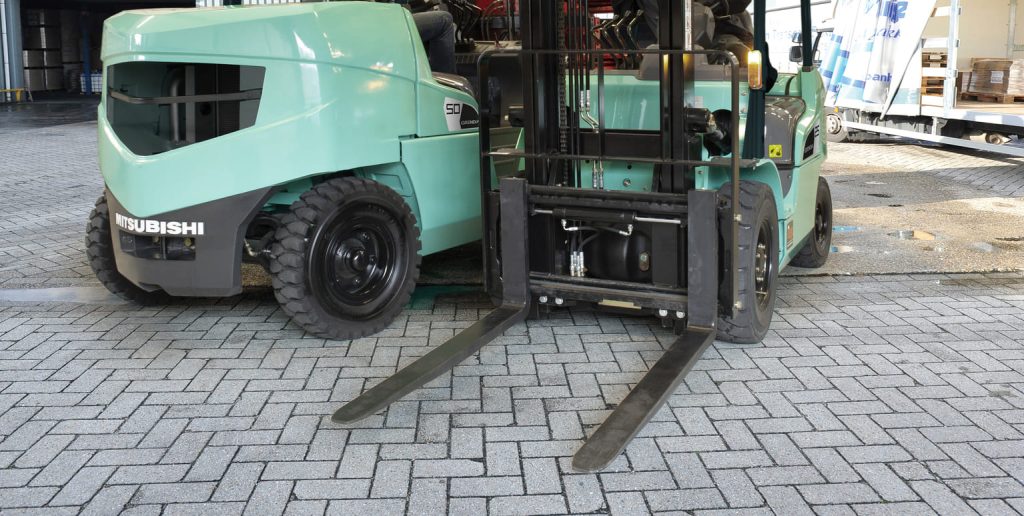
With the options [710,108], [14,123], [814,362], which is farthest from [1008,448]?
[14,123]

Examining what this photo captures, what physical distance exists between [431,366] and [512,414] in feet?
1.44

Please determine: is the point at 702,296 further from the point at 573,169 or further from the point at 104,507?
the point at 104,507

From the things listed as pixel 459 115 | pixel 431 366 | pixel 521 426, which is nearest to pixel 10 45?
pixel 459 115

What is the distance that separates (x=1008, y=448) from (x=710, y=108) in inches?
84.9

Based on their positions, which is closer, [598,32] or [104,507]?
[104,507]

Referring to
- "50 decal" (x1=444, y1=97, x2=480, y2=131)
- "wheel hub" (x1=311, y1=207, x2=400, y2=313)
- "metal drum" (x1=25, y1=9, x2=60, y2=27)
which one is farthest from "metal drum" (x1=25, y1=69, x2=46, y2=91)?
"wheel hub" (x1=311, y1=207, x2=400, y2=313)

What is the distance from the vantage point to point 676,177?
460cm

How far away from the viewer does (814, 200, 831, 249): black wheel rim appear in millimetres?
6465

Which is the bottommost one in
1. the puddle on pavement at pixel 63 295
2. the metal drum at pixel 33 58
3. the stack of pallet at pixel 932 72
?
the puddle on pavement at pixel 63 295

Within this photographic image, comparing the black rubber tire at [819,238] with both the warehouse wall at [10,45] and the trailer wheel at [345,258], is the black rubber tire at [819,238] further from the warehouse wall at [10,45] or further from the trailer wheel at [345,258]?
the warehouse wall at [10,45]

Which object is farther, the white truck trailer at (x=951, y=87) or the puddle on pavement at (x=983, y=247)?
the white truck trailer at (x=951, y=87)

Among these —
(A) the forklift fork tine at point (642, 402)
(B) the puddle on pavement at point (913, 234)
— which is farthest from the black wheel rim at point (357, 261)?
(B) the puddle on pavement at point (913, 234)

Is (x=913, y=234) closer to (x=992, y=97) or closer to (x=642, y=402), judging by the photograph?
(x=642, y=402)

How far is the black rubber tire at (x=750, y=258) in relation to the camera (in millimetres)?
4488
